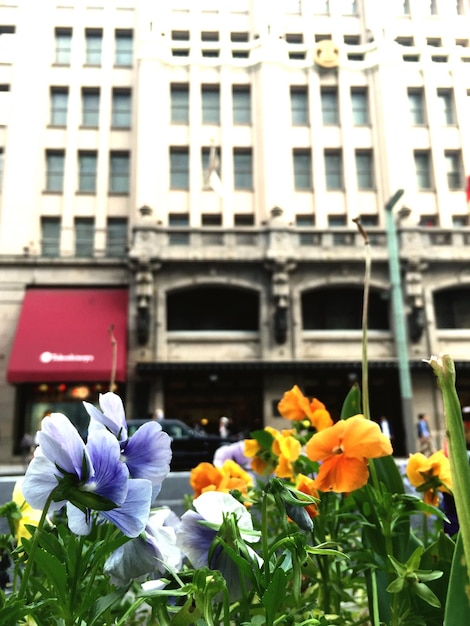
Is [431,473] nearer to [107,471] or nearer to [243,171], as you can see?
[107,471]

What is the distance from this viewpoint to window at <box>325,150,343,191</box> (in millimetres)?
14250

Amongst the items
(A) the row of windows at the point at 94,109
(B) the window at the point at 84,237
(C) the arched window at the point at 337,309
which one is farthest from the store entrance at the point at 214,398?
(A) the row of windows at the point at 94,109

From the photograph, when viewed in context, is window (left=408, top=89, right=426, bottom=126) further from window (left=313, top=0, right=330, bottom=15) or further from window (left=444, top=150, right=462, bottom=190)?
window (left=313, top=0, right=330, bottom=15)

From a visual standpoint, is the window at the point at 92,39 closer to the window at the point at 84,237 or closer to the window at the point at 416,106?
the window at the point at 416,106

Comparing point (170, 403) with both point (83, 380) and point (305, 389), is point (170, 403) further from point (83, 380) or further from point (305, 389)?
point (305, 389)

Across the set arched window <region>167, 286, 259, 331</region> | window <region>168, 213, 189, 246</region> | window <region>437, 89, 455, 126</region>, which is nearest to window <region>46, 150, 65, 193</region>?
window <region>168, 213, 189, 246</region>

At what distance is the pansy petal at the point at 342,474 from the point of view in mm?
833

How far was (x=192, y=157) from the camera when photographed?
16.1 m

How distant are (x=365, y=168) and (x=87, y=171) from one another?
9.91m

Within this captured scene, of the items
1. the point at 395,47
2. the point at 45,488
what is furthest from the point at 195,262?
the point at 45,488

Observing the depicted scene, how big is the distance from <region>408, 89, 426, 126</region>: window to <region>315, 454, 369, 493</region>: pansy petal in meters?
2.16

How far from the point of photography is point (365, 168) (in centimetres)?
1138

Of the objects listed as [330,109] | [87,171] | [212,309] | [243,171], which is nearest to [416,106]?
[330,109]

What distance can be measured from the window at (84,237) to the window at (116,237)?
1.67 ft
